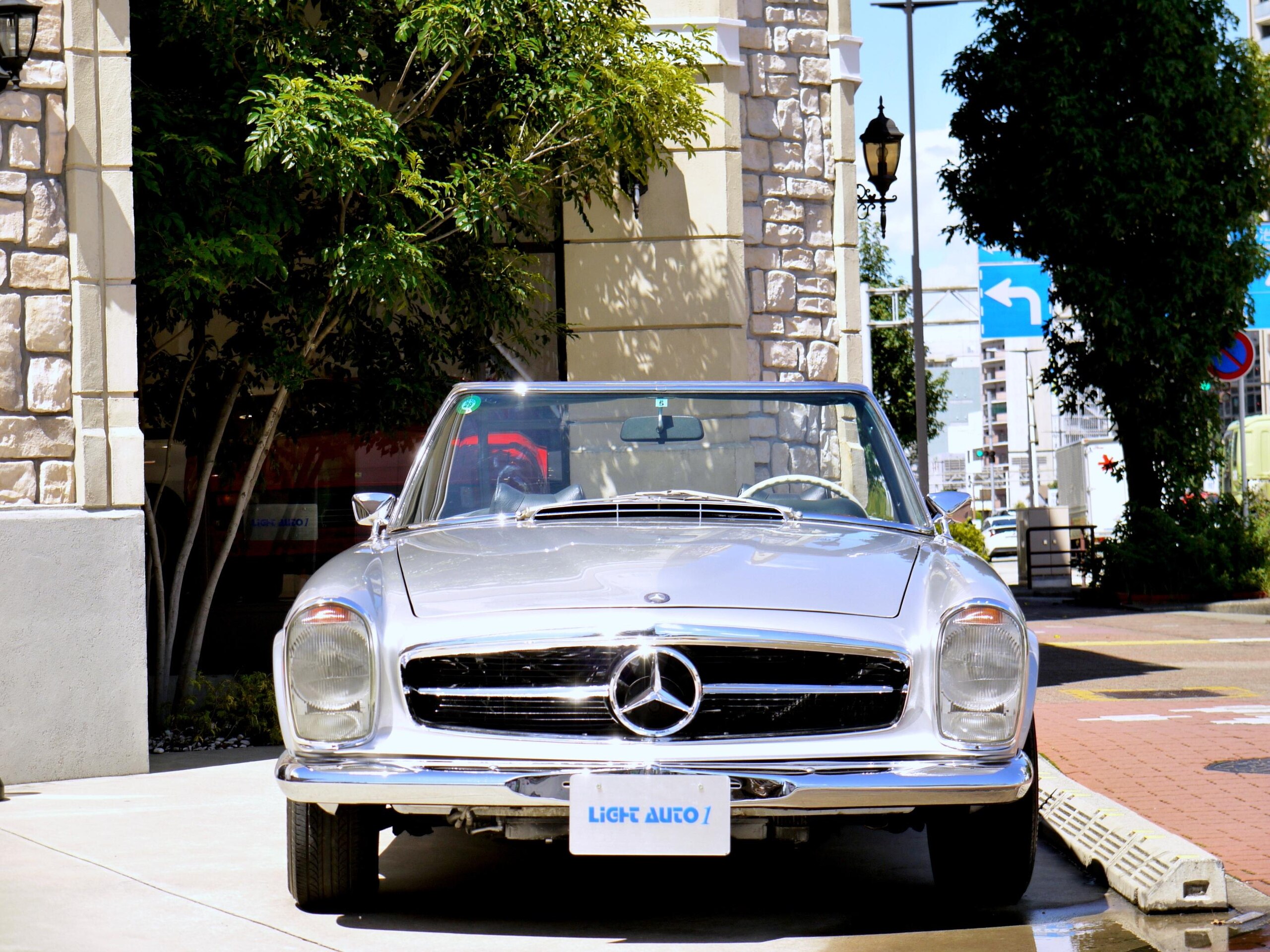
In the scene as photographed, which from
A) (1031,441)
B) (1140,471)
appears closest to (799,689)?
(1140,471)

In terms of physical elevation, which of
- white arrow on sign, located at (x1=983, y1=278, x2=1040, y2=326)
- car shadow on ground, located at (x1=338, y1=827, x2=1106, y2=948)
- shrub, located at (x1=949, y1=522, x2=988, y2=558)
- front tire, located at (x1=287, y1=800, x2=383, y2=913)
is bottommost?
car shadow on ground, located at (x1=338, y1=827, x2=1106, y2=948)

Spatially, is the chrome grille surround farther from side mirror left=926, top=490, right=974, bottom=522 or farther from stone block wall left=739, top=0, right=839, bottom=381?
stone block wall left=739, top=0, right=839, bottom=381

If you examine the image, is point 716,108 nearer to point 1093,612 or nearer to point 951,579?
point 951,579

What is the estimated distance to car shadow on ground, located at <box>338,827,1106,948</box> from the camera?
438 centimetres

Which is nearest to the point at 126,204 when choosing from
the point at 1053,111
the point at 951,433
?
the point at 1053,111

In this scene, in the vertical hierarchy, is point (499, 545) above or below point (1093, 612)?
above

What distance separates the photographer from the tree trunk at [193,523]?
8.89 meters

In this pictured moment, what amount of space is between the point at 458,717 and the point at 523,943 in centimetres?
61

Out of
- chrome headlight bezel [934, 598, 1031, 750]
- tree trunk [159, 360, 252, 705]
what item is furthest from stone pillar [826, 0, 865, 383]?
chrome headlight bezel [934, 598, 1031, 750]

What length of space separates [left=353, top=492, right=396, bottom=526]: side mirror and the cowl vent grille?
0.57 metres

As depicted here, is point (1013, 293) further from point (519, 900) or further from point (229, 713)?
point (519, 900)

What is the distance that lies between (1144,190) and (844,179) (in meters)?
11.7

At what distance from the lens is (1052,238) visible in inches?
942

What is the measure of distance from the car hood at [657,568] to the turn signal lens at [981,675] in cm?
18
